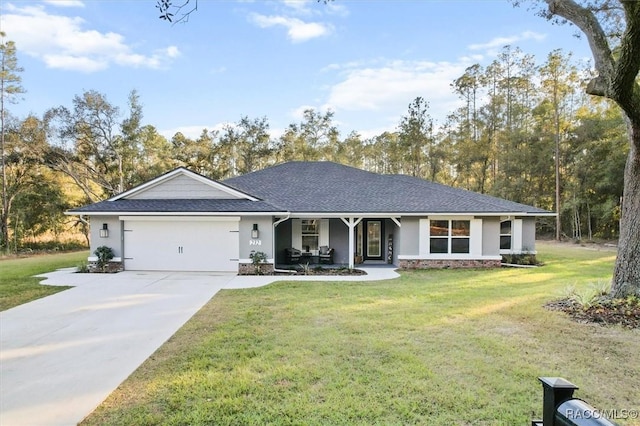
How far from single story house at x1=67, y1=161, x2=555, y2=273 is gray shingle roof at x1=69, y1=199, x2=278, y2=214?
0.04m

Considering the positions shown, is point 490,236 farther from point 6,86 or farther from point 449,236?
point 6,86

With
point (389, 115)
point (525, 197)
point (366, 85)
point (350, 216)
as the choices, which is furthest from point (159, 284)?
point (525, 197)

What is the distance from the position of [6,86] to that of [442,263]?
25.6m

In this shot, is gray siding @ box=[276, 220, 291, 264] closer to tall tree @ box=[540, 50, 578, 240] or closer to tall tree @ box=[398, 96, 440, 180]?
tall tree @ box=[398, 96, 440, 180]

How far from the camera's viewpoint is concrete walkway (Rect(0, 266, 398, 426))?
3.65 m

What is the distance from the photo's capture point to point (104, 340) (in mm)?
5484

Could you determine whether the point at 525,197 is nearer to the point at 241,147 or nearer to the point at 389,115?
the point at 389,115

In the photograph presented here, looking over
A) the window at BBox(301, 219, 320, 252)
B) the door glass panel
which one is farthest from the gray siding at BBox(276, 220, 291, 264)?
the door glass panel

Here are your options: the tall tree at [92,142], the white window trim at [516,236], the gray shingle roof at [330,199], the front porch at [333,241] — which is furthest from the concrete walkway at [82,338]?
the tall tree at [92,142]

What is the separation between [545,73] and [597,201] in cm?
988

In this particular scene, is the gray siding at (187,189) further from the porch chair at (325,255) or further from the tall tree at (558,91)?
the tall tree at (558,91)

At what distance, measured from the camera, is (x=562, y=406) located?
1201 mm

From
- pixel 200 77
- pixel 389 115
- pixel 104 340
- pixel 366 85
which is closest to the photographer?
pixel 104 340

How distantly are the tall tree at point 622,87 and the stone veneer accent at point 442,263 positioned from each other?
234 inches
